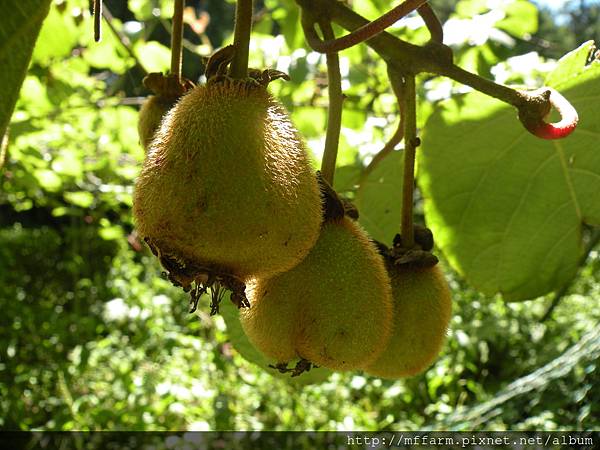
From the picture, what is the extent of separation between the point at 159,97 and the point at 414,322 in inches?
14.4

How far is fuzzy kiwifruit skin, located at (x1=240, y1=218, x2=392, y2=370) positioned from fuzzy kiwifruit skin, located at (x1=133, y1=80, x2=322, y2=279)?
8cm

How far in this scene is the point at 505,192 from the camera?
1.01 metres

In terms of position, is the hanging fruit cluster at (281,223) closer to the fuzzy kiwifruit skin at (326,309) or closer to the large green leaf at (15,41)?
the fuzzy kiwifruit skin at (326,309)

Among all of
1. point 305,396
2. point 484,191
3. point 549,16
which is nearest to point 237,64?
point 484,191

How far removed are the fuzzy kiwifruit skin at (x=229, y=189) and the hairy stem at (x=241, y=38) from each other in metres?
0.02

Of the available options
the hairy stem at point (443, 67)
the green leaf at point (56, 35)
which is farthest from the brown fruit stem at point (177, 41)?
the green leaf at point (56, 35)

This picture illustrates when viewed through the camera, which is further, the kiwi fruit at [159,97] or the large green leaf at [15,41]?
the kiwi fruit at [159,97]

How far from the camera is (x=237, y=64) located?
52cm

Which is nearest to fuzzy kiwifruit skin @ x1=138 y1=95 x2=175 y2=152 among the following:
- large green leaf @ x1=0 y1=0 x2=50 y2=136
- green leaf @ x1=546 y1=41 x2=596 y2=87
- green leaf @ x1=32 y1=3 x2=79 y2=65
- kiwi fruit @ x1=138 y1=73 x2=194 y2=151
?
kiwi fruit @ x1=138 y1=73 x2=194 y2=151

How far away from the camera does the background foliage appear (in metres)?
1.57

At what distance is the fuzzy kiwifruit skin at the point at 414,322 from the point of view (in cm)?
69

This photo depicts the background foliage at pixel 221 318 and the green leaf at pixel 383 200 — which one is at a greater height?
the green leaf at pixel 383 200

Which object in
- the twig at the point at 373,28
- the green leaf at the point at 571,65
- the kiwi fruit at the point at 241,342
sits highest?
the twig at the point at 373,28

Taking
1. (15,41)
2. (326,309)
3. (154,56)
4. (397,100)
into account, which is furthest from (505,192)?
Answer: (154,56)
